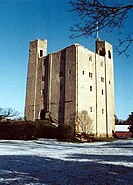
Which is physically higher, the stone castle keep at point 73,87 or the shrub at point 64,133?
the stone castle keep at point 73,87

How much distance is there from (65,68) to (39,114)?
34.0 ft

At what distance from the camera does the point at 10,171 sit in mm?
6656

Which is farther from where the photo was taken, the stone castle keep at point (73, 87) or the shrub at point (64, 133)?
the stone castle keep at point (73, 87)

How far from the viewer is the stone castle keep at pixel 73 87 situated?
42719 mm

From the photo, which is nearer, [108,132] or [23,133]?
[23,133]

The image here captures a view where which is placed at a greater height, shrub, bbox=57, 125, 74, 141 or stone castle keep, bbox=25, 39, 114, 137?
stone castle keep, bbox=25, 39, 114, 137

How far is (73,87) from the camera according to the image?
1689 inches

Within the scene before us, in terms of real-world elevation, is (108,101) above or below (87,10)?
above

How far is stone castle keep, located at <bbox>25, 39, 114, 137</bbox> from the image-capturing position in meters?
42.7

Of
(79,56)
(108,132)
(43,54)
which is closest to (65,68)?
(79,56)

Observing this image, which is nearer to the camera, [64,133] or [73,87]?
[64,133]

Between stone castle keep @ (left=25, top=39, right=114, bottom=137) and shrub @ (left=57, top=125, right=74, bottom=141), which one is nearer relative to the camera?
shrub @ (left=57, top=125, right=74, bottom=141)

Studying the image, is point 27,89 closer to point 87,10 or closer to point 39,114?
point 39,114

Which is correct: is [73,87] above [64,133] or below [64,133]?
above
